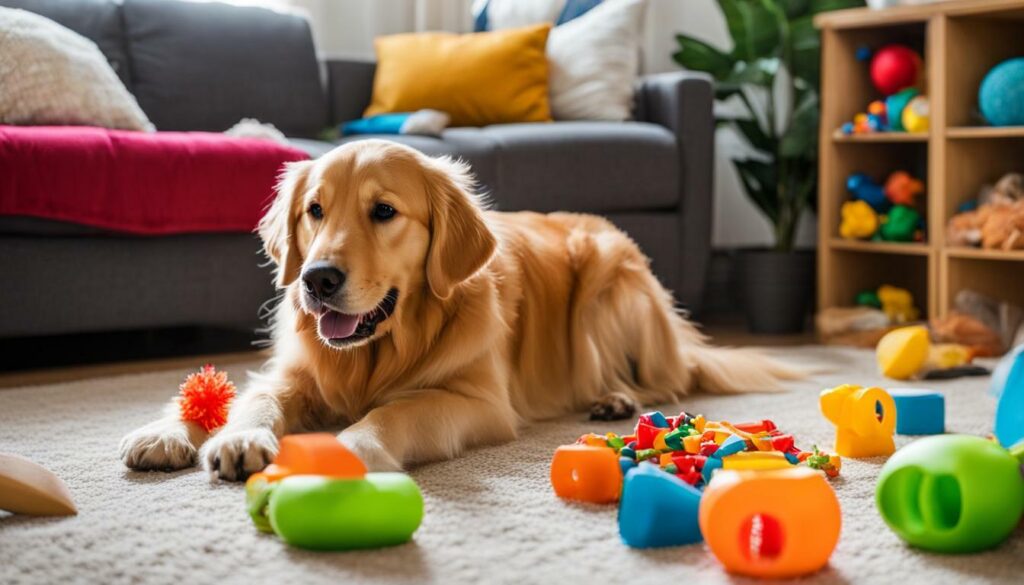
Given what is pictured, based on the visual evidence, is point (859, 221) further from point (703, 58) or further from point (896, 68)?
point (703, 58)

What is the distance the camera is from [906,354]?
9.61 ft

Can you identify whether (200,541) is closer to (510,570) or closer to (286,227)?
(510,570)

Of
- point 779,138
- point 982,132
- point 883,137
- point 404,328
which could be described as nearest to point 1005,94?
point 982,132

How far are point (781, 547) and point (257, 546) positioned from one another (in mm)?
650

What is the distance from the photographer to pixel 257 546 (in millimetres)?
1421

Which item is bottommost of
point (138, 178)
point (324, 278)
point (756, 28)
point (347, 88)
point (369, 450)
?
point (369, 450)

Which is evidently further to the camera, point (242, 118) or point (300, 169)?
point (242, 118)

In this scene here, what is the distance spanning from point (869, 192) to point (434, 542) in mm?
2851

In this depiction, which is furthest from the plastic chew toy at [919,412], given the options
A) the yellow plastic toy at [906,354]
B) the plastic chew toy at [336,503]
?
the plastic chew toy at [336,503]

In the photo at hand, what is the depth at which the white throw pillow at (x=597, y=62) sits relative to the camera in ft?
13.4

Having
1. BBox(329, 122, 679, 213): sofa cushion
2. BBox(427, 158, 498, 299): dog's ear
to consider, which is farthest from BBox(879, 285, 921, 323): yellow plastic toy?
BBox(427, 158, 498, 299): dog's ear

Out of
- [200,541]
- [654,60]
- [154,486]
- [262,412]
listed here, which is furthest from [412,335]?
[654,60]

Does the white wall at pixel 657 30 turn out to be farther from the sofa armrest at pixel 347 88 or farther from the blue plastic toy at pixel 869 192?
the blue plastic toy at pixel 869 192

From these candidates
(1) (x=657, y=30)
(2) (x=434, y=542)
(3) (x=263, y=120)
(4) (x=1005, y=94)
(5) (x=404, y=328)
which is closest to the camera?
(2) (x=434, y=542)
